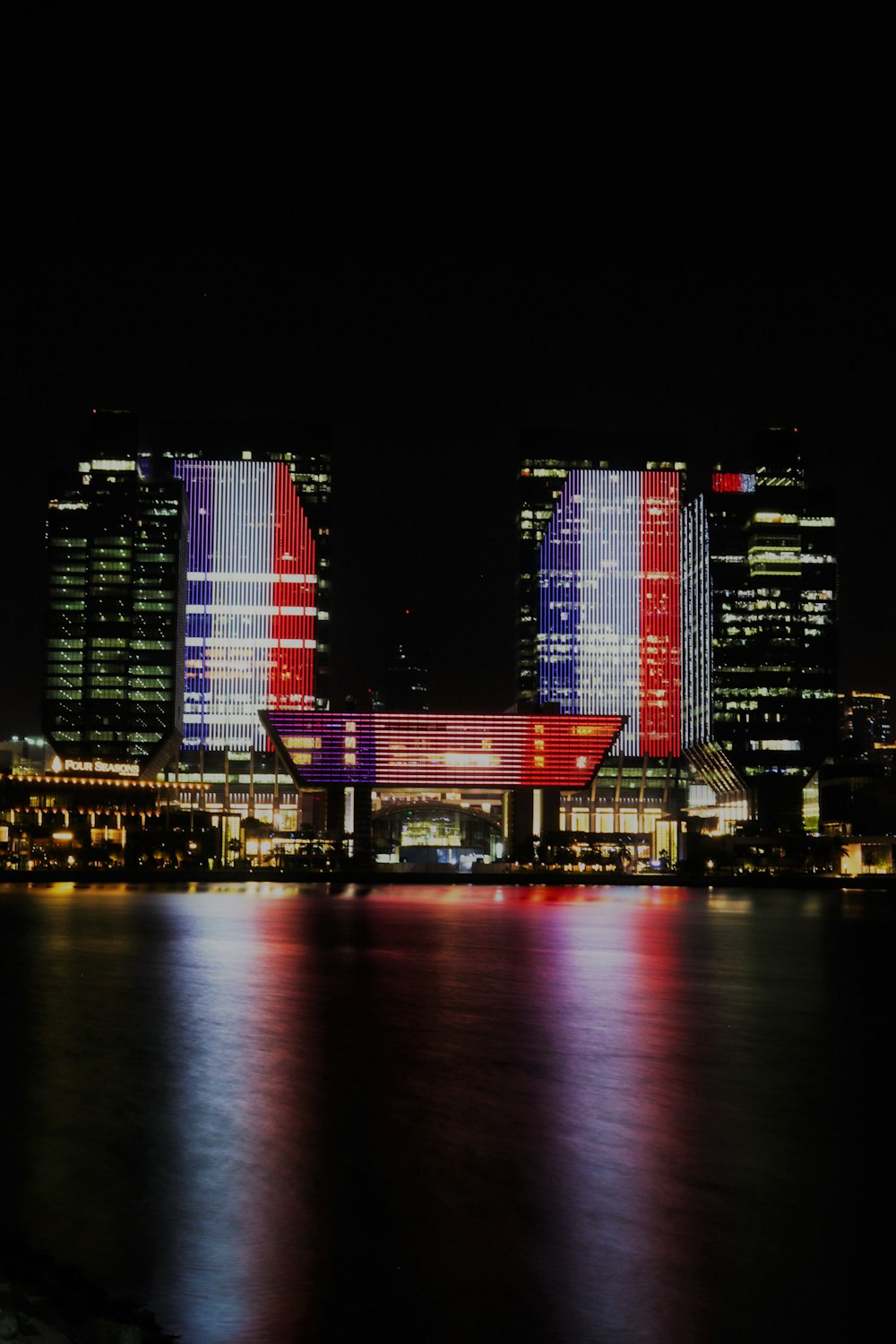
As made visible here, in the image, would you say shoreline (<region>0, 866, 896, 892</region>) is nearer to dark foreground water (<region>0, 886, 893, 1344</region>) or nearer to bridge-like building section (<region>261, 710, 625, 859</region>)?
bridge-like building section (<region>261, 710, 625, 859</region>)

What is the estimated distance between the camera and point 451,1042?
32.6 metres

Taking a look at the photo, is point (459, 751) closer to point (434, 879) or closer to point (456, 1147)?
point (434, 879)

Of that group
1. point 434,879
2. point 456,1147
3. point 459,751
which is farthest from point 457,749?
point 456,1147

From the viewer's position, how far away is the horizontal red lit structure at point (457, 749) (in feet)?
591

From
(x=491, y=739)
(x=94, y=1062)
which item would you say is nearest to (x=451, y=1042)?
(x=94, y=1062)

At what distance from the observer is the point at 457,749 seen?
18150 centimetres

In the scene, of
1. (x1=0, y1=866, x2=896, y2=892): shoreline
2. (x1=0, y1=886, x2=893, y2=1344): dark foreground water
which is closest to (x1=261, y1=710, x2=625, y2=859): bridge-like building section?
(x1=0, y1=866, x2=896, y2=892): shoreline

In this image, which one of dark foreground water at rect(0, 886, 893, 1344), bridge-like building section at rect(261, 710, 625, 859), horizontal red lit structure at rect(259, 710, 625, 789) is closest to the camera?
dark foreground water at rect(0, 886, 893, 1344)

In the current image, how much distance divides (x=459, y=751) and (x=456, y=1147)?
160 m

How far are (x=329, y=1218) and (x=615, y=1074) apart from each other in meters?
12.5

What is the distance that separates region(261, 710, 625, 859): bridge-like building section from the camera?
18025 centimetres

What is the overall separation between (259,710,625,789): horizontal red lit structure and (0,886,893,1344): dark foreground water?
5093 inches

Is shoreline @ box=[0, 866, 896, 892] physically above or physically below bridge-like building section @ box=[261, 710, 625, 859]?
below

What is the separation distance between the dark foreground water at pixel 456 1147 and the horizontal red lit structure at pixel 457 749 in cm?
12936
